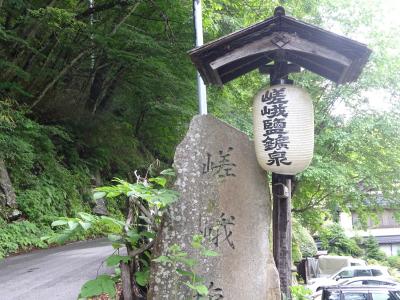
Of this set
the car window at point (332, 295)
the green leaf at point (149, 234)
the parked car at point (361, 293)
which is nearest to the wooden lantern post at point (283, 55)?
the green leaf at point (149, 234)

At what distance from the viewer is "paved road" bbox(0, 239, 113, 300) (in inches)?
289

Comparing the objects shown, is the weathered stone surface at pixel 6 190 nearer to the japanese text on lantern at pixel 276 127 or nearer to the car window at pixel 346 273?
the japanese text on lantern at pixel 276 127

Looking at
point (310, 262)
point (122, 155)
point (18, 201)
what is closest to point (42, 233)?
point (18, 201)

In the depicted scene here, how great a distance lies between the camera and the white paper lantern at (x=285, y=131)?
4286 millimetres

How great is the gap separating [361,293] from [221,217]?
6.69 metres

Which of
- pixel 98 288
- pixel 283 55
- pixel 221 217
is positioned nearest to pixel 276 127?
pixel 283 55

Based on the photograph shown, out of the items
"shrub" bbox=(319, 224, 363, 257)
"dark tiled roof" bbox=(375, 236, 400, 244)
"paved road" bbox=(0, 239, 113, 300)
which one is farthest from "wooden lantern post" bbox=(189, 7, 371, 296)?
"dark tiled roof" bbox=(375, 236, 400, 244)

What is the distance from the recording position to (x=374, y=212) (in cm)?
1714

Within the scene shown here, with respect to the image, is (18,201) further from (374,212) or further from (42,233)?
(374,212)

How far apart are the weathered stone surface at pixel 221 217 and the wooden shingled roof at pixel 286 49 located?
2.23 feet

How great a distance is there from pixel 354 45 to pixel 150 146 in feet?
66.4

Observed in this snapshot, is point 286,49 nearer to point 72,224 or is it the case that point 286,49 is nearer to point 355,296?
point 72,224

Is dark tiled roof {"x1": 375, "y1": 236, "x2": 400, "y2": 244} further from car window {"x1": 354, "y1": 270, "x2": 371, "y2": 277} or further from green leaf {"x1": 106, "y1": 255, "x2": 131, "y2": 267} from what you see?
green leaf {"x1": 106, "y1": 255, "x2": 131, "y2": 267}

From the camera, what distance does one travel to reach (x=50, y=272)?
912 cm
